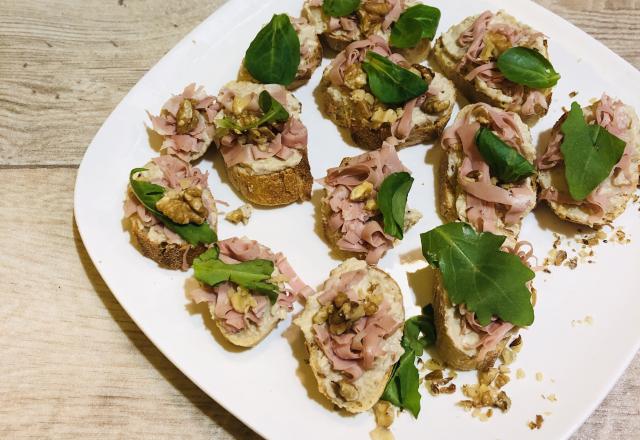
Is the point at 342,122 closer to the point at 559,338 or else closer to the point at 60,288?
the point at 559,338

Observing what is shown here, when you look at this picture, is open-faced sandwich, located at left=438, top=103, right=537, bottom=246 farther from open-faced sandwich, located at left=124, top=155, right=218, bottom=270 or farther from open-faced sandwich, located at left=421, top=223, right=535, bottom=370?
open-faced sandwich, located at left=124, top=155, right=218, bottom=270

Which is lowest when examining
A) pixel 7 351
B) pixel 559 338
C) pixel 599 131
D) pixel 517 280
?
pixel 7 351

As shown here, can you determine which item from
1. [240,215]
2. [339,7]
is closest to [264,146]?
[240,215]

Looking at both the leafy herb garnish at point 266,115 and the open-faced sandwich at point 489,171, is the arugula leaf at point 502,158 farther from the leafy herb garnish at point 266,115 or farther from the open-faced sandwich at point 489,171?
the leafy herb garnish at point 266,115

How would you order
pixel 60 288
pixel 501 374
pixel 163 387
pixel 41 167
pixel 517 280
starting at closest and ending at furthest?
pixel 517 280 < pixel 501 374 < pixel 163 387 < pixel 60 288 < pixel 41 167

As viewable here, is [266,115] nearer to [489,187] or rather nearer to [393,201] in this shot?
[393,201]

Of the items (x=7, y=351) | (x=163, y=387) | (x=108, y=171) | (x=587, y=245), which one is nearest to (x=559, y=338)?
(x=587, y=245)

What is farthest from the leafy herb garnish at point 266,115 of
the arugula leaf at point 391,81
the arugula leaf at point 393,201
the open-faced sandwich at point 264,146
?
the arugula leaf at point 393,201

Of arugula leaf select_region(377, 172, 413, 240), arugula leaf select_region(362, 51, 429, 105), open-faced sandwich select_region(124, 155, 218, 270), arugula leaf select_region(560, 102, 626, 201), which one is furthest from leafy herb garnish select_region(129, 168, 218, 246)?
arugula leaf select_region(560, 102, 626, 201)
